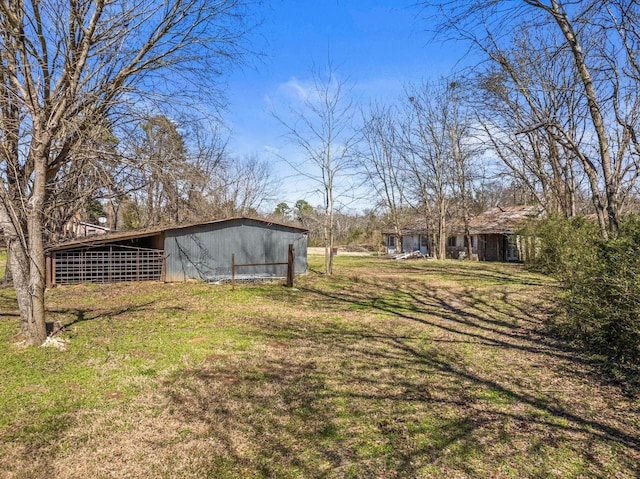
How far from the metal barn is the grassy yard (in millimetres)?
6987

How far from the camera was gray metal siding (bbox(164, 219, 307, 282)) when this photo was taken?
14891 mm

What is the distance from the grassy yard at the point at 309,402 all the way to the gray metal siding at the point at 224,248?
7095mm

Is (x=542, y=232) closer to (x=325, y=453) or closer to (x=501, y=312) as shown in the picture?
(x=501, y=312)

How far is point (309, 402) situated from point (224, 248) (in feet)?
40.1

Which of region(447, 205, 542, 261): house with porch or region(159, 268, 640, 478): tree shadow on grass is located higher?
region(447, 205, 542, 261): house with porch

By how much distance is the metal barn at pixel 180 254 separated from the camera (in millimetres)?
13836

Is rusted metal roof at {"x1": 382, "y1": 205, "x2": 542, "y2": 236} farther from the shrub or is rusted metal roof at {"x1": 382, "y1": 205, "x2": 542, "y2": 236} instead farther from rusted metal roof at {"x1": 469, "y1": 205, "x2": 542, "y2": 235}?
the shrub

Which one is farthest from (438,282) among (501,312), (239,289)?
(239,289)

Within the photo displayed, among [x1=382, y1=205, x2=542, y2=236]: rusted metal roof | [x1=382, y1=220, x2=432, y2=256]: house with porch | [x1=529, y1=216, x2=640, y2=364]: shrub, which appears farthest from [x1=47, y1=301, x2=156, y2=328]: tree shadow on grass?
[x1=382, y1=220, x2=432, y2=256]: house with porch

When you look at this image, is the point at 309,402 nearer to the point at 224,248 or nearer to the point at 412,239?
the point at 224,248

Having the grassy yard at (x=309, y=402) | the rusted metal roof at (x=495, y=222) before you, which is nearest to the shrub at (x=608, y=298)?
the grassy yard at (x=309, y=402)

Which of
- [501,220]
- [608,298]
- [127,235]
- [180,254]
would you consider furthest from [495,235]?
[127,235]

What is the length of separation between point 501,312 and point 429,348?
3.89m

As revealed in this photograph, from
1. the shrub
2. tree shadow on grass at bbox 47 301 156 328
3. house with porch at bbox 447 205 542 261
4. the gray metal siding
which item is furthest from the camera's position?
house with porch at bbox 447 205 542 261
